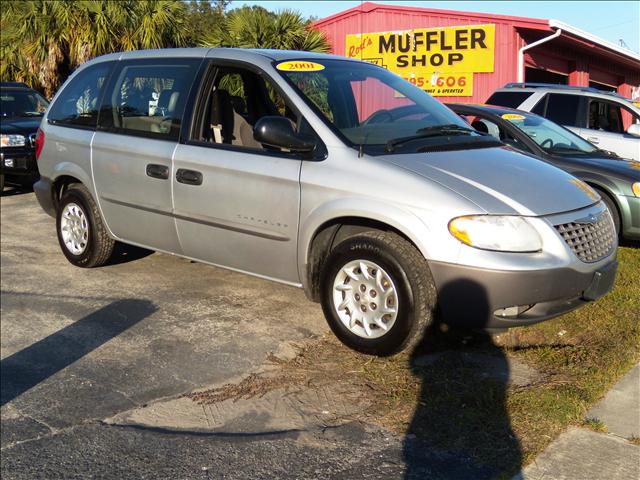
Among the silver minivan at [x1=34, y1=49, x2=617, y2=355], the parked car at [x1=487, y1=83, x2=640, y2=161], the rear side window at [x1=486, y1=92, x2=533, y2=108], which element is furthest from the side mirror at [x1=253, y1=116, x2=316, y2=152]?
the rear side window at [x1=486, y1=92, x2=533, y2=108]

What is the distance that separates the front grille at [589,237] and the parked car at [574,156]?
232 centimetres

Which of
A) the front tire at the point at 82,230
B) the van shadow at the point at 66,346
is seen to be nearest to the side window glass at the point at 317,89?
the van shadow at the point at 66,346

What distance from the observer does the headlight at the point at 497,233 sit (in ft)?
13.2

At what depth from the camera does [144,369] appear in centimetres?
458

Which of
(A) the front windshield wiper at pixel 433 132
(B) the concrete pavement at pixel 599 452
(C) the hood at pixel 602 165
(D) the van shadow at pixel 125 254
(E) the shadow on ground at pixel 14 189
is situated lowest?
(B) the concrete pavement at pixel 599 452

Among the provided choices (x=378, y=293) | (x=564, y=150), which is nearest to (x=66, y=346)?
(x=378, y=293)

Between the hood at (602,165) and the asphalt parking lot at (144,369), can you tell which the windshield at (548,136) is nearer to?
the hood at (602,165)

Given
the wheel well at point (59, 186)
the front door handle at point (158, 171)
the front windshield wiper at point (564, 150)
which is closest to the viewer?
the front door handle at point (158, 171)

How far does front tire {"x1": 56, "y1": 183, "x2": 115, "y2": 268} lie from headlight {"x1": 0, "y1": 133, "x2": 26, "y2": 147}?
4.63 meters

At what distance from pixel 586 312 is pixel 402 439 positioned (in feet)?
7.53

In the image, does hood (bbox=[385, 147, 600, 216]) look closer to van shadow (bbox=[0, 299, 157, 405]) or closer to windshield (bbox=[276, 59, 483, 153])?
windshield (bbox=[276, 59, 483, 153])

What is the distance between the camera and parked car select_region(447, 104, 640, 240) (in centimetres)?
713

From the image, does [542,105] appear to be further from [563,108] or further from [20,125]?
[20,125]

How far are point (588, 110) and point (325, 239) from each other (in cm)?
666
